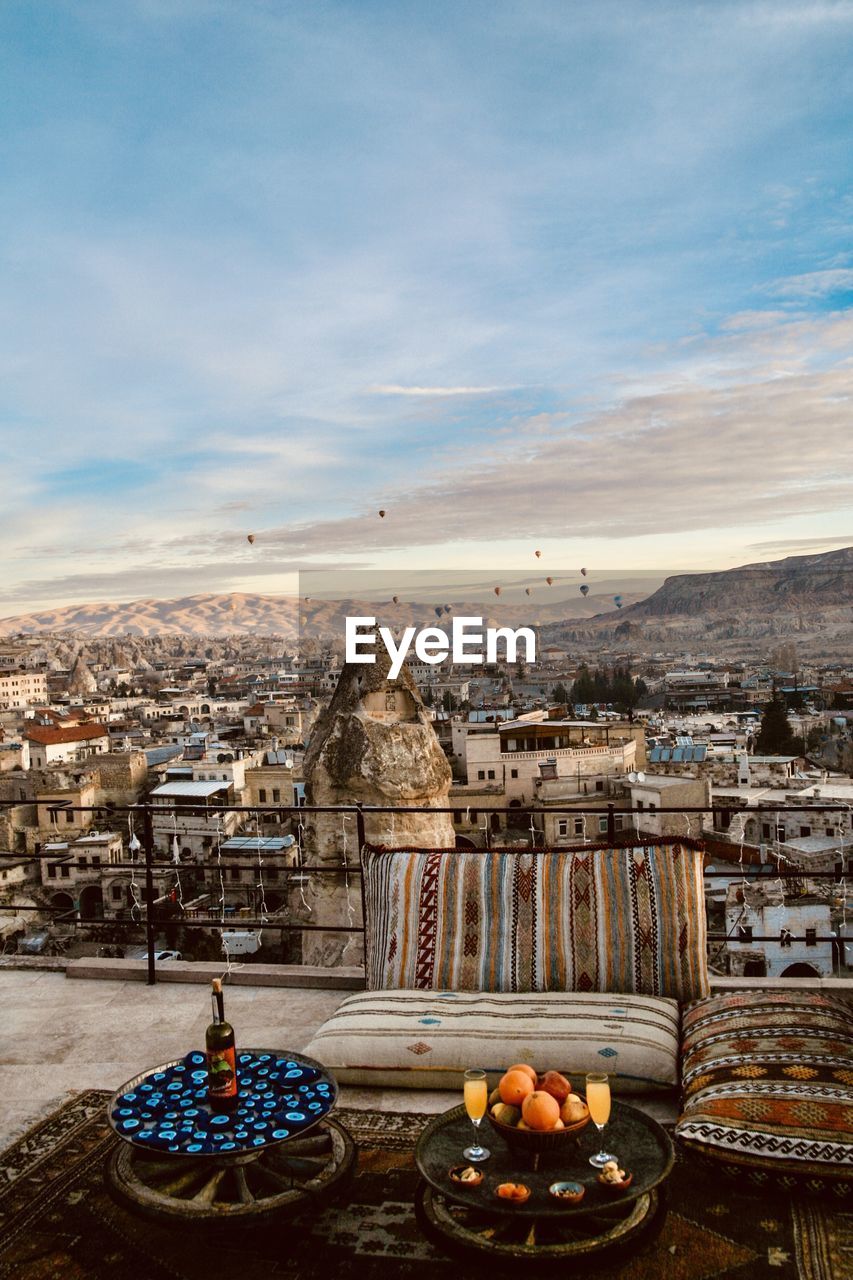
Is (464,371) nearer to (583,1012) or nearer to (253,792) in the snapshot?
(253,792)

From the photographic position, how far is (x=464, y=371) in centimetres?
2192

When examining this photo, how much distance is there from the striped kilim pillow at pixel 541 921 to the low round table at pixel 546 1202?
1.15 m

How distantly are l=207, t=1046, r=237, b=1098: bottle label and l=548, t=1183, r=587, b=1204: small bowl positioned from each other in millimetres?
764

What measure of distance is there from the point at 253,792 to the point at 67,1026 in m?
25.7

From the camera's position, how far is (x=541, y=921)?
11.7 feet

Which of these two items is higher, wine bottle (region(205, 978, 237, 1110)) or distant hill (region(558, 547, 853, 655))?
distant hill (region(558, 547, 853, 655))

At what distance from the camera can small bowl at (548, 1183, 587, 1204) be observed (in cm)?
205

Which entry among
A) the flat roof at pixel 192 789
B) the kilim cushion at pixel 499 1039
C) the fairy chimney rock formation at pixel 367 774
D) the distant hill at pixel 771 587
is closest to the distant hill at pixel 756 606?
the distant hill at pixel 771 587

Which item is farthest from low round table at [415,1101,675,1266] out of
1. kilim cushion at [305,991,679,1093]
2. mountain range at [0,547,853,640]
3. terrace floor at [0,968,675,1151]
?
mountain range at [0,547,853,640]

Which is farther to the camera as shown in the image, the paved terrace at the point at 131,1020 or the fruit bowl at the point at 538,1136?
the paved terrace at the point at 131,1020

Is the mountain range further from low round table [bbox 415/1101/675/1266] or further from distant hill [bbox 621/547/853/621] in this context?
low round table [bbox 415/1101/675/1266]

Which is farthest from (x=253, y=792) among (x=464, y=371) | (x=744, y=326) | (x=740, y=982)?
(x=740, y=982)

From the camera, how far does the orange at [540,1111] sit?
7.11 feet

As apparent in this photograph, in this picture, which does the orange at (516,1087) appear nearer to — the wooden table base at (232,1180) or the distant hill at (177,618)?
the wooden table base at (232,1180)
